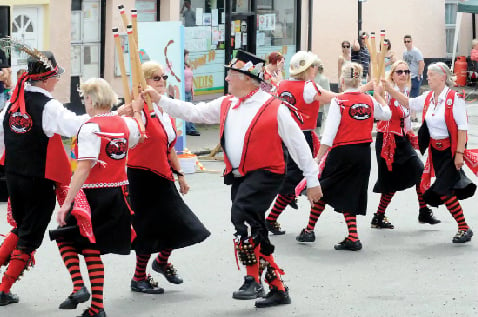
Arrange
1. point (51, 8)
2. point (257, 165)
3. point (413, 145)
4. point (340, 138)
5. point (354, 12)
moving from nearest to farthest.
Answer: point (257, 165) < point (340, 138) < point (413, 145) < point (51, 8) < point (354, 12)

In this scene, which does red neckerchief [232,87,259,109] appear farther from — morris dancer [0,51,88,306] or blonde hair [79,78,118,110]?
morris dancer [0,51,88,306]

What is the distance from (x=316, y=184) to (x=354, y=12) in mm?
21918

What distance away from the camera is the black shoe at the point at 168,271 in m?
8.39

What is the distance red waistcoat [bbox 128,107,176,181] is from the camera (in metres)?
8.02

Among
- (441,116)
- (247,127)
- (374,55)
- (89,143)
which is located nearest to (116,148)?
(89,143)

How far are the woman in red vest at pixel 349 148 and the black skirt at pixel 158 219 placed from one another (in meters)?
2.17

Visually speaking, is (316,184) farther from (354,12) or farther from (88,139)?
(354,12)

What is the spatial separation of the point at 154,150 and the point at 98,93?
918 mm

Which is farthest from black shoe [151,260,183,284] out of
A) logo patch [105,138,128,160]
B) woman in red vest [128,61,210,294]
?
logo patch [105,138,128,160]

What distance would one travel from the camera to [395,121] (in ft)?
35.4

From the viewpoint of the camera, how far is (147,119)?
7.99m

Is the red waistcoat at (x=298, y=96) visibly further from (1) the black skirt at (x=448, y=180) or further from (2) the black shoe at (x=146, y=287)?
(2) the black shoe at (x=146, y=287)

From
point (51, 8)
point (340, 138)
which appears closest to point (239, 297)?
point (340, 138)

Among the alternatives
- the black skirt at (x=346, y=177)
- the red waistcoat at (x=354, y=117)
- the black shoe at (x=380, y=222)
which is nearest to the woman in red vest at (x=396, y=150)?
the black shoe at (x=380, y=222)
